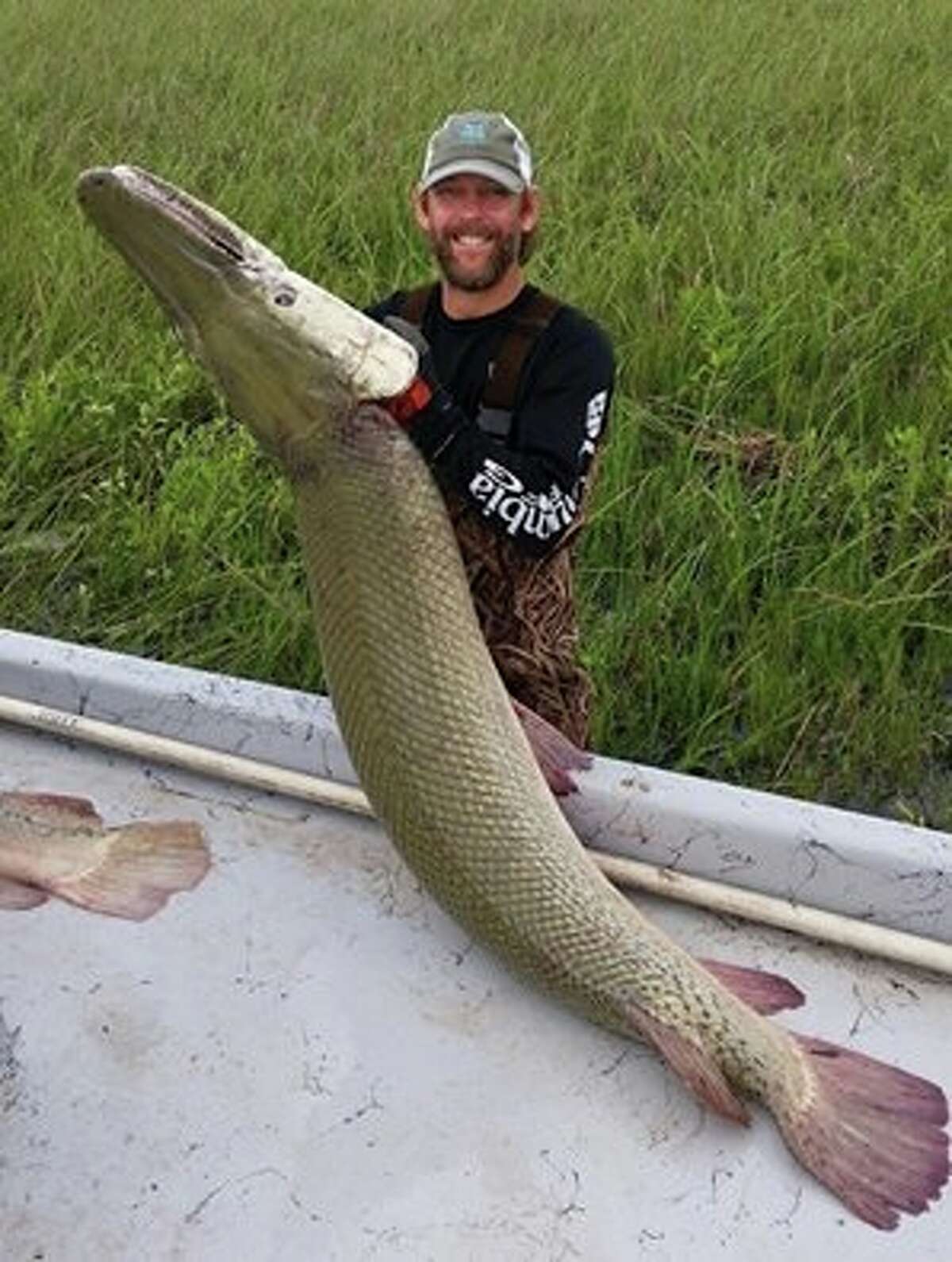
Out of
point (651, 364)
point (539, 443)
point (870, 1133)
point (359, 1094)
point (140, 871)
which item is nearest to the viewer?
point (870, 1133)

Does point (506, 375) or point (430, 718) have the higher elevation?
point (506, 375)

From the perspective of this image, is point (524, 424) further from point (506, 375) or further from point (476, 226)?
point (476, 226)

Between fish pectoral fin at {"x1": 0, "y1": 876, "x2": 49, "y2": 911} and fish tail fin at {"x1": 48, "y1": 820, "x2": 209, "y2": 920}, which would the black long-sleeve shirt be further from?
fish pectoral fin at {"x1": 0, "y1": 876, "x2": 49, "y2": 911}

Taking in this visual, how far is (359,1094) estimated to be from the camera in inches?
78.2

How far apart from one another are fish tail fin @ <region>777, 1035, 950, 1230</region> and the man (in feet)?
2.33

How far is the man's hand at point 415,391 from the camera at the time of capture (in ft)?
6.60

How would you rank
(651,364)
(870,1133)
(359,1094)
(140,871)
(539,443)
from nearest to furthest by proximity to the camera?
(870,1133) < (359,1094) < (539,443) < (140,871) < (651,364)

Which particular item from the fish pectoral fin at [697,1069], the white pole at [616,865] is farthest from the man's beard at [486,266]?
the fish pectoral fin at [697,1069]

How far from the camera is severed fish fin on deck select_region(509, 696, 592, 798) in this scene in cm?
225

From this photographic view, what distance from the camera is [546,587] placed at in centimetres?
241

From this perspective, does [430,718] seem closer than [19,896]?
Yes

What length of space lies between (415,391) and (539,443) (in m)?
0.26

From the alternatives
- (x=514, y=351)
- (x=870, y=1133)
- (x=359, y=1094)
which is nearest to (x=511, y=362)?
(x=514, y=351)

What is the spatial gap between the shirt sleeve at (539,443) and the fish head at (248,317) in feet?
0.37
